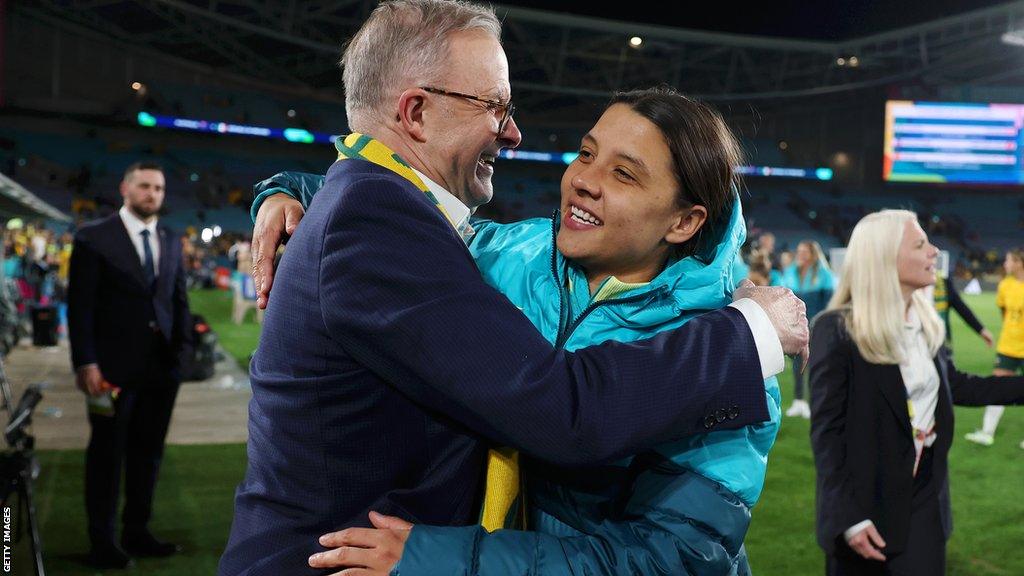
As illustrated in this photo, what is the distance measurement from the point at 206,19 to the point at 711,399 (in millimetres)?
29881

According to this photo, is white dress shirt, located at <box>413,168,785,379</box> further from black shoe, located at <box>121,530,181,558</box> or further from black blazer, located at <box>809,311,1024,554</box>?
black shoe, located at <box>121,530,181,558</box>

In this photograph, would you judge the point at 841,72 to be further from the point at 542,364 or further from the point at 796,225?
the point at 542,364

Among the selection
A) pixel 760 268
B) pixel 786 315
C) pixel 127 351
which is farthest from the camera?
pixel 760 268

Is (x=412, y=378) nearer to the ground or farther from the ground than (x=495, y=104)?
nearer to the ground

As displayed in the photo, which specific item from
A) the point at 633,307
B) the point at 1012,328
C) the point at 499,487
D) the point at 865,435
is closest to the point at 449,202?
the point at 633,307

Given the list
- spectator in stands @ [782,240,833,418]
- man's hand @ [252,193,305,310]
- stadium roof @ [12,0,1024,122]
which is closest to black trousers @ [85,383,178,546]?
man's hand @ [252,193,305,310]

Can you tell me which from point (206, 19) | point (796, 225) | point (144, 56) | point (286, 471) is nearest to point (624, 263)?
point (286, 471)

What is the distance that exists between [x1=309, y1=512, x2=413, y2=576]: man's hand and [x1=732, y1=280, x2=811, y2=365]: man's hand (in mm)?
677

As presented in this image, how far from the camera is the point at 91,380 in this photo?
4746 mm

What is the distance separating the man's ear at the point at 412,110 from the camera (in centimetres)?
169

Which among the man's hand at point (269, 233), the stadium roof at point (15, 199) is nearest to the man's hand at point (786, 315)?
the man's hand at point (269, 233)

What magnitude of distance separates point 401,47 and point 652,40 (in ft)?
92.3

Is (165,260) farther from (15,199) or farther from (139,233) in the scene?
(15,199)

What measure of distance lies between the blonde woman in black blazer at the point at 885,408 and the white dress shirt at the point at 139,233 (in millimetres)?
3706
